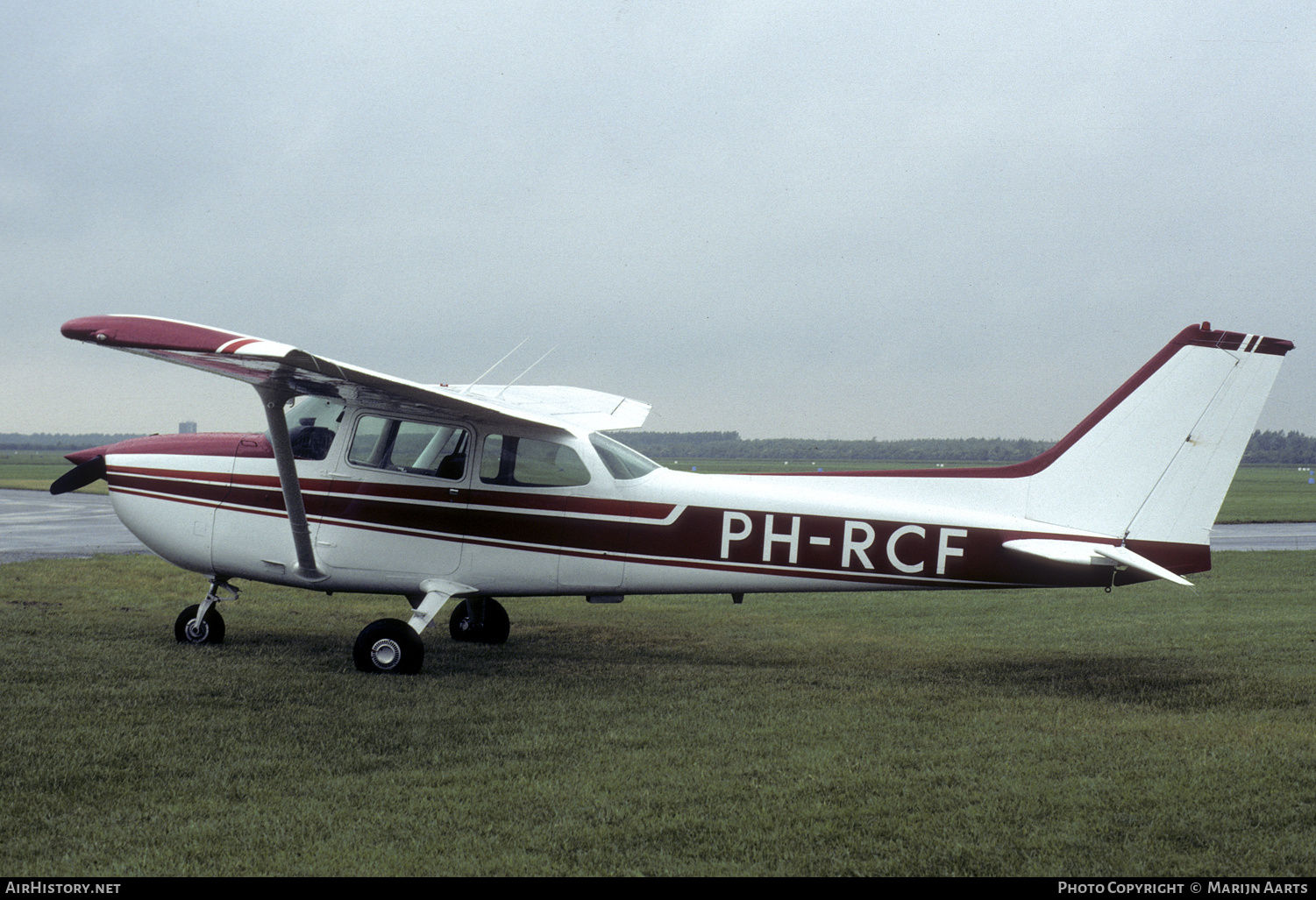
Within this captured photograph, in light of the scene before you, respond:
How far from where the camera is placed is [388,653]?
8109mm

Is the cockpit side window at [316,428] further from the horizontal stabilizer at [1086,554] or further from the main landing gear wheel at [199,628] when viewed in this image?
the horizontal stabilizer at [1086,554]

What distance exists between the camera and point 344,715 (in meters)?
6.55

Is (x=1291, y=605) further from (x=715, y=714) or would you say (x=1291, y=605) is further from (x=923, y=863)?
(x=923, y=863)

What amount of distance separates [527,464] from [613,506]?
2.74ft

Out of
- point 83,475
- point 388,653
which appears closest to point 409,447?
point 388,653

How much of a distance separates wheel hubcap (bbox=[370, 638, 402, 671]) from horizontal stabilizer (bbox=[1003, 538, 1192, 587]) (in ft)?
16.5

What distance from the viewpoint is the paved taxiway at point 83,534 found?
17766mm

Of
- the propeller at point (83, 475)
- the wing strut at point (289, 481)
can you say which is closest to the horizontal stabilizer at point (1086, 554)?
the wing strut at point (289, 481)

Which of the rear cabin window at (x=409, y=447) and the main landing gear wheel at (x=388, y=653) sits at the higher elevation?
the rear cabin window at (x=409, y=447)

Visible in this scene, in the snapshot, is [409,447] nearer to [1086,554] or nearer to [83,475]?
[83,475]

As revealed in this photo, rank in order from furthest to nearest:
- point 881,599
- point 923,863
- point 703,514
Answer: point 881,599
point 703,514
point 923,863

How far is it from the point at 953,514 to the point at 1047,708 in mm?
1859

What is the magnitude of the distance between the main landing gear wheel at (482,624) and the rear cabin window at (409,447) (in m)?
1.95

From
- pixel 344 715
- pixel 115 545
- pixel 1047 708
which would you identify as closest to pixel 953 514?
pixel 1047 708
